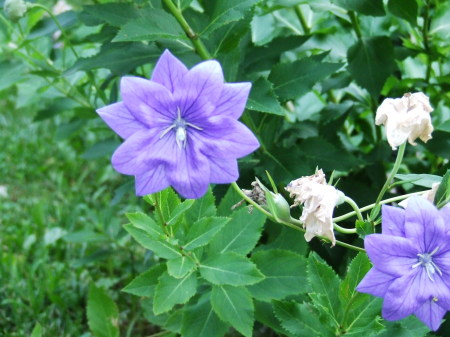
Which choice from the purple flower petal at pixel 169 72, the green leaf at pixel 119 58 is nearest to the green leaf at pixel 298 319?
the purple flower petal at pixel 169 72

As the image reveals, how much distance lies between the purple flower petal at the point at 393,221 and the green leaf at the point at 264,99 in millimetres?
636

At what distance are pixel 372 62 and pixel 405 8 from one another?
0.18m

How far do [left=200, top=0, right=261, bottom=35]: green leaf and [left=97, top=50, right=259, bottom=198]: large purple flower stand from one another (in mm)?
505

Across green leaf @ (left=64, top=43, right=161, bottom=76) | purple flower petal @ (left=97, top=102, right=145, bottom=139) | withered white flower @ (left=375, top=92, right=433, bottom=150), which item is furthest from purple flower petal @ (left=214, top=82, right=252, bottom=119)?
green leaf @ (left=64, top=43, right=161, bottom=76)

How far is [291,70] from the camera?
196cm

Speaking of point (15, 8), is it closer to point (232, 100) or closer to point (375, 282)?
point (232, 100)

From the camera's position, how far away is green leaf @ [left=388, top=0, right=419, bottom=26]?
191 cm

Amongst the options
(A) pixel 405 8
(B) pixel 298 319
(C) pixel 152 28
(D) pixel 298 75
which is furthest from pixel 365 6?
Answer: (B) pixel 298 319

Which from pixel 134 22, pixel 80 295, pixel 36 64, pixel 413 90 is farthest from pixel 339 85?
pixel 80 295

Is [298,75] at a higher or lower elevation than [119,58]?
lower

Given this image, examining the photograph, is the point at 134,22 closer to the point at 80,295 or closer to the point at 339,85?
the point at 339,85

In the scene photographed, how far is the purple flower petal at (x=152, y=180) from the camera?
1154mm

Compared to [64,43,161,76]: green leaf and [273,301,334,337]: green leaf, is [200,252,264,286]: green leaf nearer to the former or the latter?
[273,301,334,337]: green leaf

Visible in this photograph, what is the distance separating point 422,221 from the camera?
1.09m
